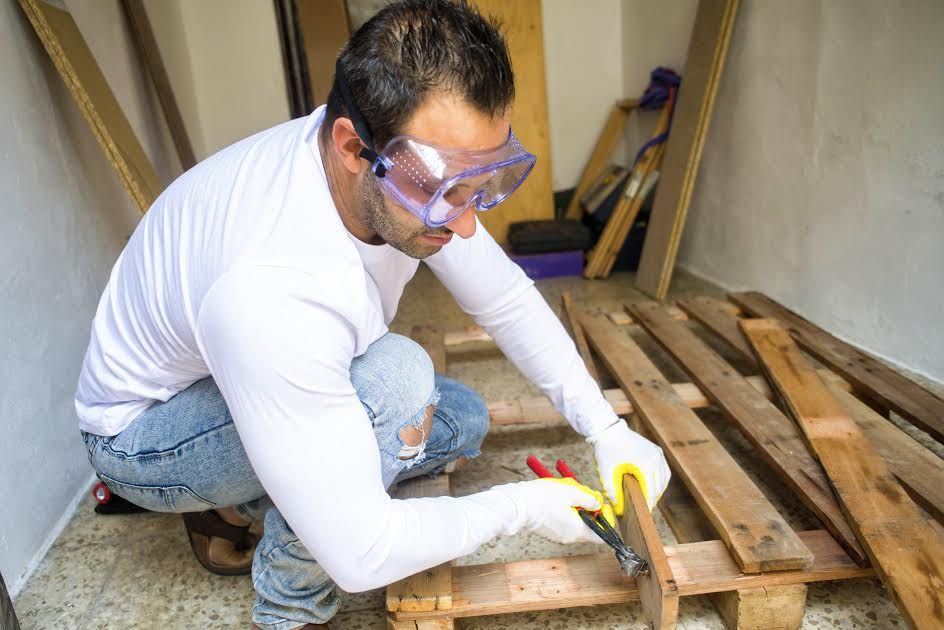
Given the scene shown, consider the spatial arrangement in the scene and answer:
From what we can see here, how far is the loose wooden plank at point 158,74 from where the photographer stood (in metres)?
3.10

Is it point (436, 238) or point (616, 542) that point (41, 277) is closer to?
point (436, 238)

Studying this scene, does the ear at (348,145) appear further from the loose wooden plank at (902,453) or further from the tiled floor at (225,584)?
the loose wooden plank at (902,453)

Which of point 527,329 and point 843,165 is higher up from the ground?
point 843,165

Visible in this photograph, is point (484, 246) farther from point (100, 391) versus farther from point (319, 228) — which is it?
point (100, 391)

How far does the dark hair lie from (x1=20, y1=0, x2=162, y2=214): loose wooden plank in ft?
5.06

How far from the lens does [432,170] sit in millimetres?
1004

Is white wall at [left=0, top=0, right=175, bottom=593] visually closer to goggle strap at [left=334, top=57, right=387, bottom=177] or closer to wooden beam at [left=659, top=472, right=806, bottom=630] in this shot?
goggle strap at [left=334, top=57, right=387, bottom=177]

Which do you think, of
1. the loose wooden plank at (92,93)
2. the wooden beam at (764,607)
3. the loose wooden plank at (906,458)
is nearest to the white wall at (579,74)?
the loose wooden plank at (92,93)

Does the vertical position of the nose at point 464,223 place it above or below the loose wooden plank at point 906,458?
above

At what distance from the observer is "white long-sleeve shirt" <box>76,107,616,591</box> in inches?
39.1

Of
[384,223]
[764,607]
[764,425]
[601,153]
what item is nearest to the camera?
[384,223]

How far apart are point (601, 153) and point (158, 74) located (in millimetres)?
2677

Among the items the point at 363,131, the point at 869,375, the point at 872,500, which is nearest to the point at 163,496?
the point at 363,131

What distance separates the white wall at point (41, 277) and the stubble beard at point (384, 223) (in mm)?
1165
